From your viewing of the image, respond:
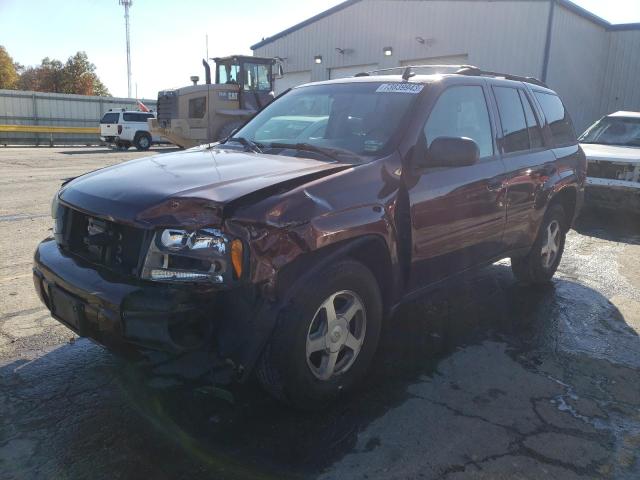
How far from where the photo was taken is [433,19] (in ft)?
70.6

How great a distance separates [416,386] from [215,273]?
5.16 ft

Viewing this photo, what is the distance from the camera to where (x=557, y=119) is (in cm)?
533

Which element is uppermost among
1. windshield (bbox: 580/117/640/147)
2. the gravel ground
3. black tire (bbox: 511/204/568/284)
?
windshield (bbox: 580/117/640/147)

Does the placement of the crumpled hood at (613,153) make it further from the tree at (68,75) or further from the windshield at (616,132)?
the tree at (68,75)

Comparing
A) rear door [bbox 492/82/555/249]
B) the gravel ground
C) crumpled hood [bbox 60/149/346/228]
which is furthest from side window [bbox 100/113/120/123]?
crumpled hood [bbox 60/149/346/228]

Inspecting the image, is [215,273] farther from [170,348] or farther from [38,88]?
[38,88]

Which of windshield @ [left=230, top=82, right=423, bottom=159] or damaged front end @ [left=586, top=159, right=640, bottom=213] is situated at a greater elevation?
windshield @ [left=230, top=82, right=423, bottom=159]

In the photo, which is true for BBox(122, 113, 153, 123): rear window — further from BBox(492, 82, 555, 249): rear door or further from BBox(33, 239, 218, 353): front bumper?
BBox(33, 239, 218, 353): front bumper

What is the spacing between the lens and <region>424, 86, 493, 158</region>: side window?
3.63 metres

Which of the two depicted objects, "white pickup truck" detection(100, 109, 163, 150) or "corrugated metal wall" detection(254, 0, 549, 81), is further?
"white pickup truck" detection(100, 109, 163, 150)

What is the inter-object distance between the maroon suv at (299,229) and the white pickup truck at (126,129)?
22446mm

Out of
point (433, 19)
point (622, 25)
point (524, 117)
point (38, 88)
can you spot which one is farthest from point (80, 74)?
point (524, 117)

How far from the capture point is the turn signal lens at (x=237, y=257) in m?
2.43

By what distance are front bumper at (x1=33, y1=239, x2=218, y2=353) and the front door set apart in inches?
58.5
